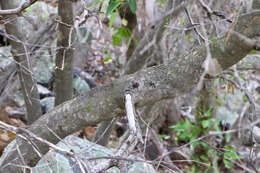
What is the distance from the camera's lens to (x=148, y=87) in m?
1.52

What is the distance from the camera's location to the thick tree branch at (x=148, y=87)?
1.37 meters

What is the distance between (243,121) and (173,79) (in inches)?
46.4

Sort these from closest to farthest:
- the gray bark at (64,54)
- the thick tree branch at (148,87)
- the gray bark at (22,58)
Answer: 1. the thick tree branch at (148,87)
2. the gray bark at (64,54)
3. the gray bark at (22,58)

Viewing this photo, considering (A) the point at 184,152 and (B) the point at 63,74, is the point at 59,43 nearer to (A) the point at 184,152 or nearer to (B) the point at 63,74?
(B) the point at 63,74

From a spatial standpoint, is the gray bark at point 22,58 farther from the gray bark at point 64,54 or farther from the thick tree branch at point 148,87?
the thick tree branch at point 148,87

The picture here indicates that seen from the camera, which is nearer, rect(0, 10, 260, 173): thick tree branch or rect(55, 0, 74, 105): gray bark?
rect(0, 10, 260, 173): thick tree branch

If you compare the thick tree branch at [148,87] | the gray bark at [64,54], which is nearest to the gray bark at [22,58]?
the gray bark at [64,54]

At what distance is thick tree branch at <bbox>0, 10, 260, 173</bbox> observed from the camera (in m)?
1.37

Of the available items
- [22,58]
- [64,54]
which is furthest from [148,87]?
[22,58]

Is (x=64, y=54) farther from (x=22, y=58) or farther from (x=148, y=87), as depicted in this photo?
(x=148, y=87)

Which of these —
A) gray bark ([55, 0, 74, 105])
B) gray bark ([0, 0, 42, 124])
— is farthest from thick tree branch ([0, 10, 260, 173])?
gray bark ([0, 0, 42, 124])

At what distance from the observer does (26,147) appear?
5.71ft

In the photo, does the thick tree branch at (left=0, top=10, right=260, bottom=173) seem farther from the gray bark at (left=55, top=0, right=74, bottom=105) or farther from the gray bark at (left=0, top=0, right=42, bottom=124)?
the gray bark at (left=0, top=0, right=42, bottom=124)

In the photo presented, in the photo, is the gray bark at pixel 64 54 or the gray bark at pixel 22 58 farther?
the gray bark at pixel 22 58
